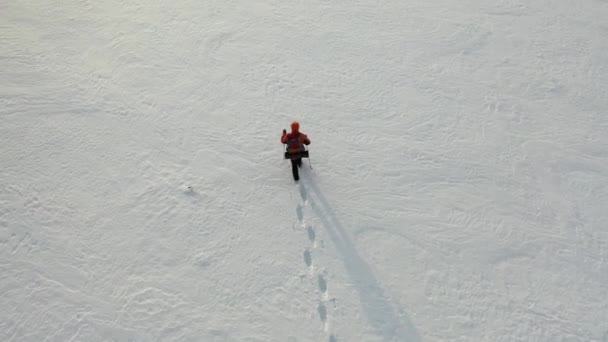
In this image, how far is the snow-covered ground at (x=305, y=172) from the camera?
6410 millimetres

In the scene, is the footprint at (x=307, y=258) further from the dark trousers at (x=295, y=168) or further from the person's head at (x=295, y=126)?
the person's head at (x=295, y=126)

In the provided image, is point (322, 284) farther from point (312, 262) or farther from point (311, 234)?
point (311, 234)

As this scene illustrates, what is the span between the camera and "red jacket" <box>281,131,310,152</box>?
7148mm

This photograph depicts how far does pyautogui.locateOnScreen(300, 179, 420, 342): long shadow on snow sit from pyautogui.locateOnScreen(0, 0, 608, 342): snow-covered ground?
0.03 m

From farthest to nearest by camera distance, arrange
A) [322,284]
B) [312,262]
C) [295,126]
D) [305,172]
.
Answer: [305,172], [295,126], [312,262], [322,284]

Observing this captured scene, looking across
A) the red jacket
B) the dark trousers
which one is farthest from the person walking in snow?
the dark trousers

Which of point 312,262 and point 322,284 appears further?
point 312,262

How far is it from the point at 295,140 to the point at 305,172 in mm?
1026

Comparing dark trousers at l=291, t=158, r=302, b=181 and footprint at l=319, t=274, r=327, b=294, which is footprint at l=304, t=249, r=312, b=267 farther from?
dark trousers at l=291, t=158, r=302, b=181

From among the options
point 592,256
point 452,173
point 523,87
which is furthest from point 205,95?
point 592,256

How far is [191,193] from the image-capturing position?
7672 millimetres

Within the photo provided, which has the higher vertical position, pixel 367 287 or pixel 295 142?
pixel 295 142

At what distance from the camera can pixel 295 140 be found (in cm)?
717

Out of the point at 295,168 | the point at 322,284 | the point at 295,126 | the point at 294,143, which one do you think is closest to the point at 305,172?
the point at 295,168
